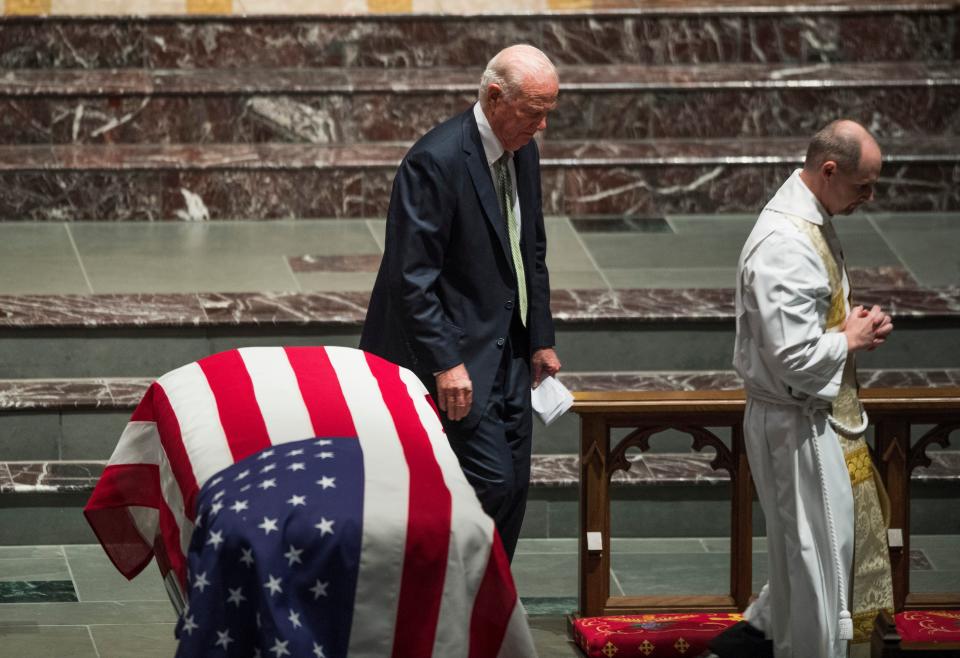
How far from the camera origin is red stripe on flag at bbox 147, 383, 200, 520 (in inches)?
158

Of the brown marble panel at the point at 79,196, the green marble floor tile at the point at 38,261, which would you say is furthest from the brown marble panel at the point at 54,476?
the brown marble panel at the point at 79,196

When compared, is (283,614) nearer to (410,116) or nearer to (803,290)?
(803,290)

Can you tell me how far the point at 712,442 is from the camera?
17.7ft

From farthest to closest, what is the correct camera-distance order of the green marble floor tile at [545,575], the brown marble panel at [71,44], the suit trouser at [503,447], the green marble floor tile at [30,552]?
the brown marble panel at [71,44] < the green marble floor tile at [30,552] < the green marble floor tile at [545,575] < the suit trouser at [503,447]

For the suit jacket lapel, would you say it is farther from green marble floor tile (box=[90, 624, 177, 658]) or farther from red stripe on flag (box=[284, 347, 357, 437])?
green marble floor tile (box=[90, 624, 177, 658])

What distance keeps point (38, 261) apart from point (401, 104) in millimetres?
2297

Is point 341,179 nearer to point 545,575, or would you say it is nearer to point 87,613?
point 545,575

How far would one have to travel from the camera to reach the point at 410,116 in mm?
9516

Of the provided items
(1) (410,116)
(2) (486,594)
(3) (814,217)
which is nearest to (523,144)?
(3) (814,217)

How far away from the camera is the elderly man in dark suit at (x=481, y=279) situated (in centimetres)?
501

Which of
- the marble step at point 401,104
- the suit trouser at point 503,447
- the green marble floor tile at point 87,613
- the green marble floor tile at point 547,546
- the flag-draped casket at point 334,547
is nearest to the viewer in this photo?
the flag-draped casket at point 334,547

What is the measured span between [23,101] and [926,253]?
15.2 feet

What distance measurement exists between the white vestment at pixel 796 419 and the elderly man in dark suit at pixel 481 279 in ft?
2.32

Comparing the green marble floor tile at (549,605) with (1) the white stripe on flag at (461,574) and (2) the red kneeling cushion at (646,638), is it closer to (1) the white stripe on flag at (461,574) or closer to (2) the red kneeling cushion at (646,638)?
(2) the red kneeling cushion at (646,638)
